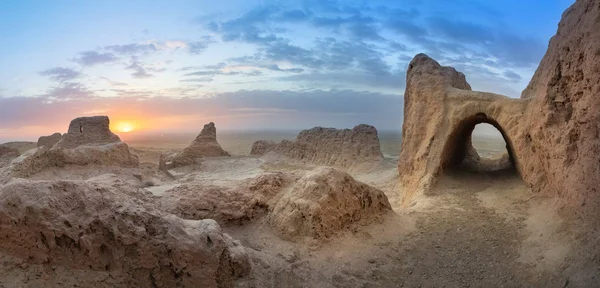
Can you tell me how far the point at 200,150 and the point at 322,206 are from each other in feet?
55.3

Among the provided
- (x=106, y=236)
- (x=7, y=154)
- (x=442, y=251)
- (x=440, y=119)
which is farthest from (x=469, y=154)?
(x=7, y=154)

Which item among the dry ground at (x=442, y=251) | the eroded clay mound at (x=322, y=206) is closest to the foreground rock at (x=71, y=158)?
the dry ground at (x=442, y=251)

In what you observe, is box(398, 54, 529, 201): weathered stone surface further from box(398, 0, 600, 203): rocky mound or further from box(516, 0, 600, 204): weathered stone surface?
box(516, 0, 600, 204): weathered stone surface

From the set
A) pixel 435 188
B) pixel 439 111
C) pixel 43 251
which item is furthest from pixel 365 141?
pixel 43 251

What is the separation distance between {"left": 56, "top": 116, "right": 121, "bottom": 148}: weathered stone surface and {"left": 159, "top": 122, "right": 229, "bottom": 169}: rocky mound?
3.71m

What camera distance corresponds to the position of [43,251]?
14.0 ft

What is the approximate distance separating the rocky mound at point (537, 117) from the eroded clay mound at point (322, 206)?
3.33 meters

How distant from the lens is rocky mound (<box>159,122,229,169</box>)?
21.5m

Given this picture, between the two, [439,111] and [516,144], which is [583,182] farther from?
[439,111]

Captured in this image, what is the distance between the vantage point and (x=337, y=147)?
21.1 m

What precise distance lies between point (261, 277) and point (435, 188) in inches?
251

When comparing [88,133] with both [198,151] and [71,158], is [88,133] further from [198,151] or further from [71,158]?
[198,151]

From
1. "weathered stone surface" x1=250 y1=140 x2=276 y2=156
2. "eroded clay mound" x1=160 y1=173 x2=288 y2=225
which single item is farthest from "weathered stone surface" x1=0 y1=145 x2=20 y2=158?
"eroded clay mound" x1=160 y1=173 x2=288 y2=225

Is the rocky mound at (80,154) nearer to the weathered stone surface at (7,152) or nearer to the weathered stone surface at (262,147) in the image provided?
the weathered stone surface at (7,152)
